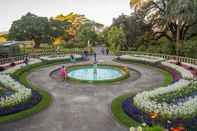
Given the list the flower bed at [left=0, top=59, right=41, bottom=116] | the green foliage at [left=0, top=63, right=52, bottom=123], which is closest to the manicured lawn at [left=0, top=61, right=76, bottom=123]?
the green foliage at [left=0, top=63, right=52, bottom=123]

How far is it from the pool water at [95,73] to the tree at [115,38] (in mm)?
8856

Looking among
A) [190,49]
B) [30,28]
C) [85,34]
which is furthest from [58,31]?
[190,49]

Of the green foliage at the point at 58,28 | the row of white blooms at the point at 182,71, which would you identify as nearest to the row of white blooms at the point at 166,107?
the row of white blooms at the point at 182,71

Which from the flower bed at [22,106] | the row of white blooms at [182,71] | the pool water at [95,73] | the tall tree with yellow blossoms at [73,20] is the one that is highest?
the tall tree with yellow blossoms at [73,20]

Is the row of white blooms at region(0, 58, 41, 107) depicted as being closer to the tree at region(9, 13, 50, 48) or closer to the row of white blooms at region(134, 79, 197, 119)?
the row of white blooms at region(134, 79, 197, 119)

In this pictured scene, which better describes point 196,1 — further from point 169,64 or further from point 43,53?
point 43,53

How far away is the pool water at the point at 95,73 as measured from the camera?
98.4 ft

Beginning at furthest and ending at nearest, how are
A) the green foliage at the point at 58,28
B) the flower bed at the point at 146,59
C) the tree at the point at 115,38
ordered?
1. the green foliage at the point at 58,28
2. the tree at the point at 115,38
3. the flower bed at the point at 146,59

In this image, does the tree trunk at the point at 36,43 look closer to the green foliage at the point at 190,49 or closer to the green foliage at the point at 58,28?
the green foliage at the point at 58,28

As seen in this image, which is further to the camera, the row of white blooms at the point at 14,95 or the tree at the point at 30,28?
the tree at the point at 30,28

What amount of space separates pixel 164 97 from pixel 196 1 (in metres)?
25.3

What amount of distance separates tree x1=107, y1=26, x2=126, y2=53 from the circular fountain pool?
8.22m

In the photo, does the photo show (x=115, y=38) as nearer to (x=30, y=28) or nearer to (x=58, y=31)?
(x=30, y=28)

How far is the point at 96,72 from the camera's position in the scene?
106ft
